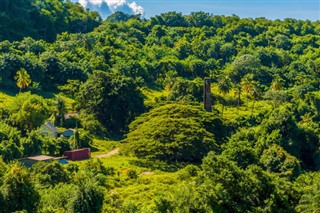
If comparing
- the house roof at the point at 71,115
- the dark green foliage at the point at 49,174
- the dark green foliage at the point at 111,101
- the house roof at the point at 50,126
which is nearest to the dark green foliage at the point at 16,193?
the dark green foliage at the point at 49,174

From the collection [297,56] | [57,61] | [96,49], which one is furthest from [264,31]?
[57,61]

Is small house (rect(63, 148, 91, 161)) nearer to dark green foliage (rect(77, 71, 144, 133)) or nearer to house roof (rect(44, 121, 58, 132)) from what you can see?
house roof (rect(44, 121, 58, 132))

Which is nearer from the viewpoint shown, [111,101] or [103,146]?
[103,146]

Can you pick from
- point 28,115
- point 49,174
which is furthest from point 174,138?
point 28,115

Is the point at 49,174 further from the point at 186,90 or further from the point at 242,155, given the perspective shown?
the point at 186,90

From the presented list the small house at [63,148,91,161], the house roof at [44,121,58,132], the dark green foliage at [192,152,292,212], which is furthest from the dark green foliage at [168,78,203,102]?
the dark green foliage at [192,152,292,212]

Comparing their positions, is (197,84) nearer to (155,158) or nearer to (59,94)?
(59,94)

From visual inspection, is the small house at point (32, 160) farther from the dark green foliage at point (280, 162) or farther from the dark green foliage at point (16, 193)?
the dark green foliage at point (280, 162)

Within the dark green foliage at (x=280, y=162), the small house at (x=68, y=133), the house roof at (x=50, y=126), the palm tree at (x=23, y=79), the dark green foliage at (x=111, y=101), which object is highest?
the palm tree at (x=23, y=79)
